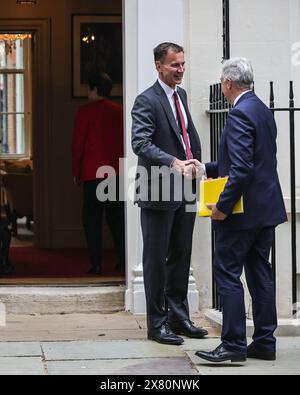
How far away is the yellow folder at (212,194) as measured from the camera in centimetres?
637

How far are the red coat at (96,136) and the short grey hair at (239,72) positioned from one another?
314 cm

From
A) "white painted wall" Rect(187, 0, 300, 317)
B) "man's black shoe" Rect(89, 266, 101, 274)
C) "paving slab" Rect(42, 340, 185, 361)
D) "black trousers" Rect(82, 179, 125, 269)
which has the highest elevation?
"white painted wall" Rect(187, 0, 300, 317)

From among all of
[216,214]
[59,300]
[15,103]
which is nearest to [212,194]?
[216,214]

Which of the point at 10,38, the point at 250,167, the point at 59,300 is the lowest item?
the point at 59,300

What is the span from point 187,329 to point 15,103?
33.1 feet

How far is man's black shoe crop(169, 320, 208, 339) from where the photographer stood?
7.25m

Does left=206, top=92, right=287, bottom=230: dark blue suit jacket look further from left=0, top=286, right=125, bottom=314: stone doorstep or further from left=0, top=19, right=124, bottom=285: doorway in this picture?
left=0, top=19, right=124, bottom=285: doorway

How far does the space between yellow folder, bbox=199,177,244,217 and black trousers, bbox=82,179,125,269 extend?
3006 millimetres

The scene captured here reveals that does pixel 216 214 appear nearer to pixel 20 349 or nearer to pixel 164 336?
pixel 164 336

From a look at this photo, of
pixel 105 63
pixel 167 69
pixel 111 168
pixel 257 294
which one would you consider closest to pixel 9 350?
pixel 257 294

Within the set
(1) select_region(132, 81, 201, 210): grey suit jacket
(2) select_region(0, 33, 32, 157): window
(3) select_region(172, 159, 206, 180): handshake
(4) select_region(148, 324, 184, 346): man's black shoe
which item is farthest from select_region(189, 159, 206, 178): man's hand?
(2) select_region(0, 33, 32, 157): window

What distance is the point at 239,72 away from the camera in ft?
21.1

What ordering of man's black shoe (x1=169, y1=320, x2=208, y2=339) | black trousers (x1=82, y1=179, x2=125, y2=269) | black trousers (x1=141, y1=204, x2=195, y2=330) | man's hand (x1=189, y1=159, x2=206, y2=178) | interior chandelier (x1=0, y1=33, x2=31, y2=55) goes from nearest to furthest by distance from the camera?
man's hand (x1=189, y1=159, x2=206, y2=178) < black trousers (x1=141, y1=204, x2=195, y2=330) < man's black shoe (x1=169, y1=320, x2=208, y2=339) < black trousers (x1=82, y1=179, x2=125, y2=269) < interior chandelier (x1=0, y1=33, x2=31, y2=55)

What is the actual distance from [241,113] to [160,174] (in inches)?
37.9
